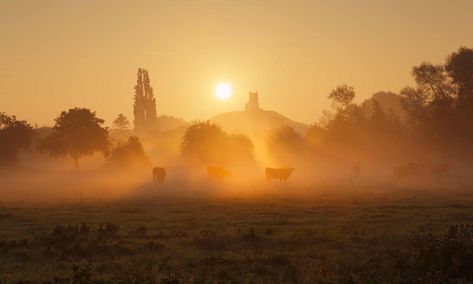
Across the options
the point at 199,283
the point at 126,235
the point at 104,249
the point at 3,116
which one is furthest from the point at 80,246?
the point at 3,116

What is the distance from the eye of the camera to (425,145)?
8494 cm

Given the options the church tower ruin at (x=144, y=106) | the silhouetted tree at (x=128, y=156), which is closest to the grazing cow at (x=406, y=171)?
the silhouetted tree at (x=128, y=156)

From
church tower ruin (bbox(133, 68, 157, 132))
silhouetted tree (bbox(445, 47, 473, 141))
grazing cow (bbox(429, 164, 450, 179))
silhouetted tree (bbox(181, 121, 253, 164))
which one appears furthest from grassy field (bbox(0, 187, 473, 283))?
church tower ruin (bbox(133, 68, 157, 132))

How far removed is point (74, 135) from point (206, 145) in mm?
24424

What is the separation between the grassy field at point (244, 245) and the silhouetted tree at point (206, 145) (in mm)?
65558

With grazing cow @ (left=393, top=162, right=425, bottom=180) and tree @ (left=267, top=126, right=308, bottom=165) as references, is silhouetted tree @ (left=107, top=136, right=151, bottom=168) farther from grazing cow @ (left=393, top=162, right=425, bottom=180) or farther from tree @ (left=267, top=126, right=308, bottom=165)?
grazing cow @ (left=393, top=162, right=425, bottom=180)

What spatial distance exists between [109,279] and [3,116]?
312 ft

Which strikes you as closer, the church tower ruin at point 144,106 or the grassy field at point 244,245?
the grassy field at point 244,245

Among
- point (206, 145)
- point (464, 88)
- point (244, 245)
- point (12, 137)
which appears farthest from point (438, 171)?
point (12, 137)

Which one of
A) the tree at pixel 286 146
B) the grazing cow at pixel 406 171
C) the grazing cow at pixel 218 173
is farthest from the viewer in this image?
the tree at pixel 286 146

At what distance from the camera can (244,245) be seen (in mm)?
19172

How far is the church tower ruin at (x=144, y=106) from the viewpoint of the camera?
182000mm

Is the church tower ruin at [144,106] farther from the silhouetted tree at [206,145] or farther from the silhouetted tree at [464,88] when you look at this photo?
the silhouetted tree at [464,88]

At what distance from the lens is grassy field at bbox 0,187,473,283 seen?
1388 cm
